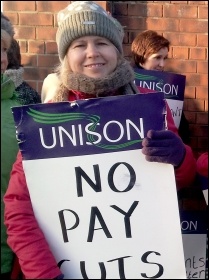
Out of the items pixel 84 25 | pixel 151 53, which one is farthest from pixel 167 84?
pixel 84 25

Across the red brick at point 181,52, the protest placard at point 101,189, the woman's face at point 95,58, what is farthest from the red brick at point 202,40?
the protest placard at point 101,189

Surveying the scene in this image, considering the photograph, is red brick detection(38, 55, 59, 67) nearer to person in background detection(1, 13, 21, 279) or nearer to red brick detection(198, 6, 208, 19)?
red brick detection(198, 6, 208, 19)

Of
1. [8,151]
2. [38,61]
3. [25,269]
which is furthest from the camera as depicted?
[38,61]

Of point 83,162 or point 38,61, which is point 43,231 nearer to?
point 83,162

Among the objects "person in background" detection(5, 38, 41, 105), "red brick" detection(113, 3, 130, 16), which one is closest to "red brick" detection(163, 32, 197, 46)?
"red brick" detection(113, 3, 130, 16)

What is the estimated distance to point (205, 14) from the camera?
14.9ft

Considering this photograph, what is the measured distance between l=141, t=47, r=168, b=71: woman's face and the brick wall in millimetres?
506

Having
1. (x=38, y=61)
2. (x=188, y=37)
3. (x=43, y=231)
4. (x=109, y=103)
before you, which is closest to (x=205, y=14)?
(x=188, y=37)

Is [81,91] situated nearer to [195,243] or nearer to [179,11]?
[195,243]

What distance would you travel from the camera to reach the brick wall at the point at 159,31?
4270mm

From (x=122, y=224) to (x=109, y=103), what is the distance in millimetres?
460

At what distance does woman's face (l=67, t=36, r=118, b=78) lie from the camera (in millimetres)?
2447

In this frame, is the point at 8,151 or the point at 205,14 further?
the point at 205,14

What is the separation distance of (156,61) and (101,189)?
1.91m
